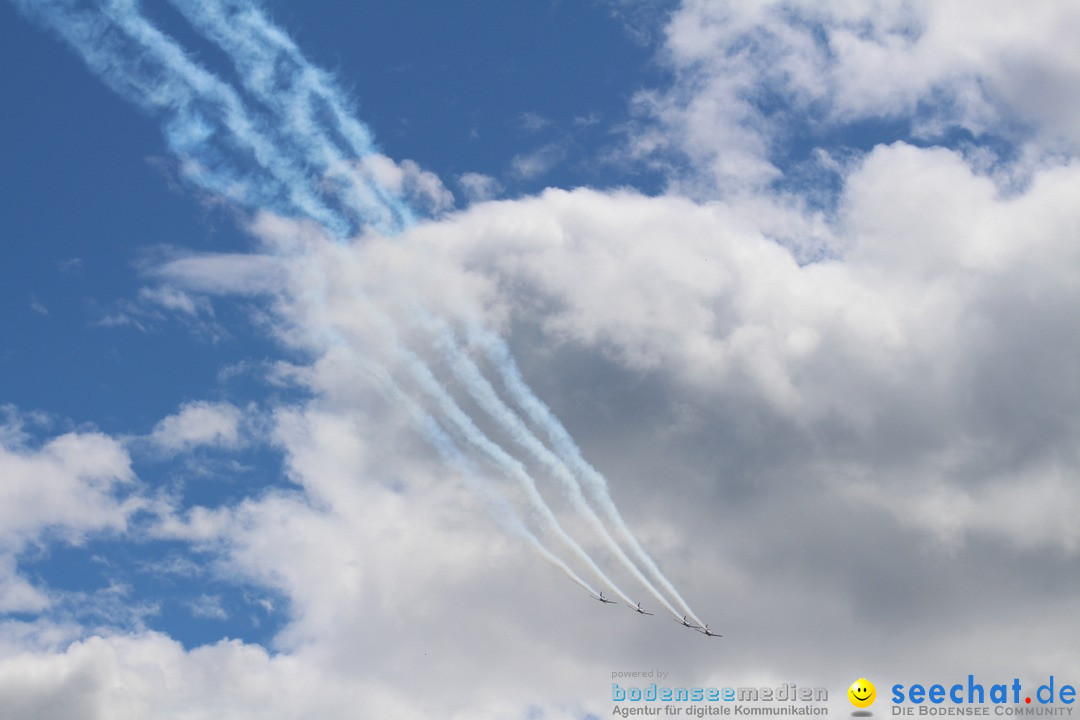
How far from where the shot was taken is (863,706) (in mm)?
92938

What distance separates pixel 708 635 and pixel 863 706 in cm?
2283

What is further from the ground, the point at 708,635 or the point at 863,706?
the point at 708,635

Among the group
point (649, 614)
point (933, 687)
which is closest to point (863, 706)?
point (933, 687)

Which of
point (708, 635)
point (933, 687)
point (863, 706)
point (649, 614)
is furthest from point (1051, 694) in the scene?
point (649, 614)

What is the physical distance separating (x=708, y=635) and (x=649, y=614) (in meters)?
12.9

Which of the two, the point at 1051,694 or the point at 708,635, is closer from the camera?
→ the point at 1051,694

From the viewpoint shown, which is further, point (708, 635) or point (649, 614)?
point (708, 635)

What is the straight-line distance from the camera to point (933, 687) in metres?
94.9

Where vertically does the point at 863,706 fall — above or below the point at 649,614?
below

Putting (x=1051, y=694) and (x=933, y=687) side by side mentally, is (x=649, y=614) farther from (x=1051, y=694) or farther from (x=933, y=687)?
(x=1051, y=694)

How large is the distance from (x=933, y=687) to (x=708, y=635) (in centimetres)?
3270

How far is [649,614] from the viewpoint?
3652 inches

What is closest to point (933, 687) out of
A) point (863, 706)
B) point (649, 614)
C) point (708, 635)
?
point (863, 706)

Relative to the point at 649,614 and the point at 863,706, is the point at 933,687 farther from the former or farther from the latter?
the point at 649,614
